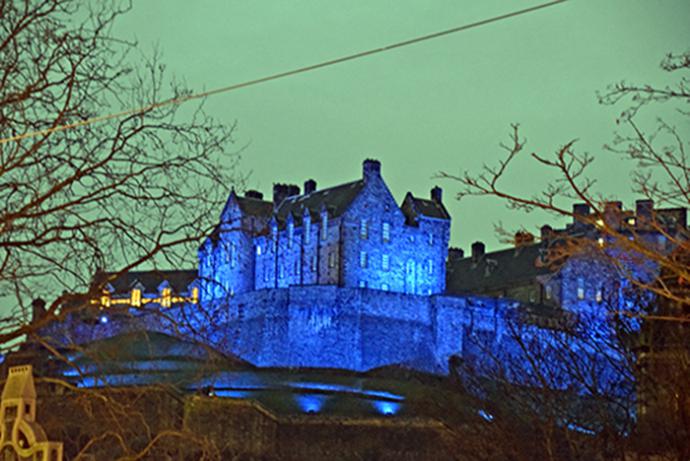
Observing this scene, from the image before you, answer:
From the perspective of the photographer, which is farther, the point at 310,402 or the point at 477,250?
the point at 477,250

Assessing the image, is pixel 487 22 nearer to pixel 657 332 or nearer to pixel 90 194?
pixel 90 194

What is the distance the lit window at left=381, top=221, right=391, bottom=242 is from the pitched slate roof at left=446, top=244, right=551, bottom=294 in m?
15.5

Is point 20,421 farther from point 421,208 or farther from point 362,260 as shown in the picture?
point 421,208

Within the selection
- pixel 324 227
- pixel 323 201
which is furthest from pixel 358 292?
pixel 323 201

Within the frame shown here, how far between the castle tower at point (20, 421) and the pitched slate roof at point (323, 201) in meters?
73.6

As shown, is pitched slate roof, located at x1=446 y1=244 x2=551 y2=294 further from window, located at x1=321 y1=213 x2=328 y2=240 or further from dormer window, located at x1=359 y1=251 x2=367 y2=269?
window, located at x1=321 y1=213 x2=328 y2=240

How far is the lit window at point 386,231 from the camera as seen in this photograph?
282 feet

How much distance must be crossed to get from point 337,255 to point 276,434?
54.4 feet

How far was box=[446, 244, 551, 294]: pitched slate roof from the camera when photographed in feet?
327

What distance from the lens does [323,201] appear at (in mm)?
88625

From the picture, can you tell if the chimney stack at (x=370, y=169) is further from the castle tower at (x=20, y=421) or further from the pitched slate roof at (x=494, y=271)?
the castle tower at (x=20, y=421)

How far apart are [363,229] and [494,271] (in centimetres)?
2146

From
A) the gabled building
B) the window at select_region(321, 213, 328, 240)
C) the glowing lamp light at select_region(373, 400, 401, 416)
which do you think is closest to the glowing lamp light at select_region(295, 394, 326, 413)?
the glowing lamp light at select_region(373, 400, 401, 416)

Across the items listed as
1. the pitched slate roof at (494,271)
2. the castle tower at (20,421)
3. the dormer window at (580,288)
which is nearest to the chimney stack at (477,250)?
the pitched slate roof at (494,271)
